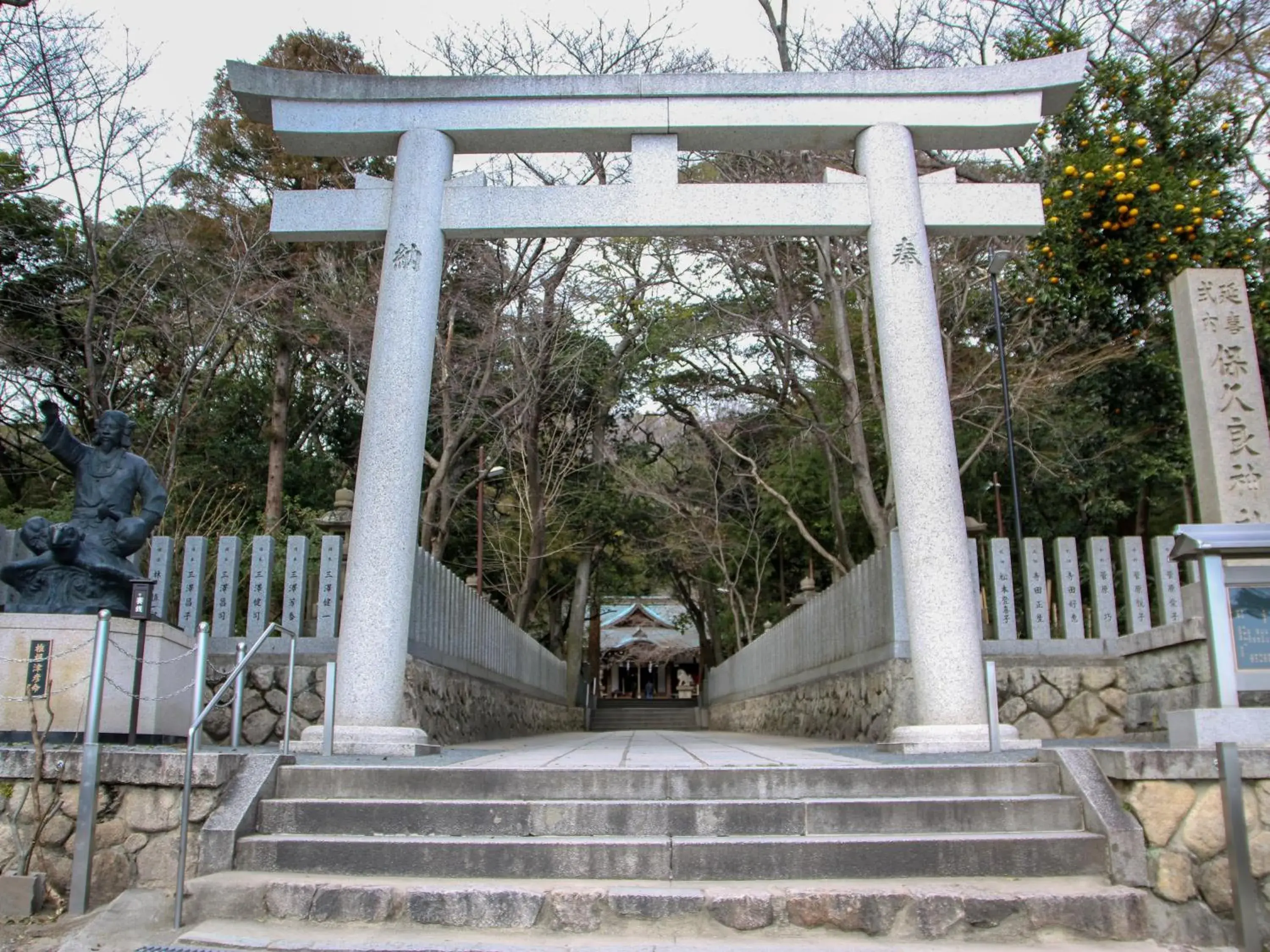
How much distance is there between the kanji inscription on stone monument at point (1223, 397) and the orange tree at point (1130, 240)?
440 cm

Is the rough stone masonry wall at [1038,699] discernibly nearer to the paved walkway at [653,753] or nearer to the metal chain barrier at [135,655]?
the paved walkway at [653,753]

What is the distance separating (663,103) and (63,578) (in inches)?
224

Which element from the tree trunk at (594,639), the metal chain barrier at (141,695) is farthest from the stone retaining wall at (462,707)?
the tree trunk at (594,639)

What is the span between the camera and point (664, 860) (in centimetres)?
423

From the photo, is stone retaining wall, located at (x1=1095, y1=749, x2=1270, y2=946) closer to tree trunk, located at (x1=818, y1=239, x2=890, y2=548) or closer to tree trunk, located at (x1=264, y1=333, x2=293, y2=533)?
tree trunk, located at (x1=818, y1=239, x2=890, y2=548)

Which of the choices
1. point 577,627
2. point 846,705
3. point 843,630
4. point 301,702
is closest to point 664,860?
point 301,702

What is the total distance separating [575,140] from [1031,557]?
583 centimetres

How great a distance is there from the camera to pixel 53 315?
16562mm

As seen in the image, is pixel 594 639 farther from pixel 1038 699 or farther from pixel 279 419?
pixel 1038 699

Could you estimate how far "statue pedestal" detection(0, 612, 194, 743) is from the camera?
19.1ft

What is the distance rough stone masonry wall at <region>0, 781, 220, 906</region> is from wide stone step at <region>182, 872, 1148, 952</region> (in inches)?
25.5

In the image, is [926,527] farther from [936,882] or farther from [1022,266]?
[1022,266]

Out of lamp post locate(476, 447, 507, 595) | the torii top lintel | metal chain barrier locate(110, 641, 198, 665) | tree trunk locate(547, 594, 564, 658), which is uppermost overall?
the torii top lintel

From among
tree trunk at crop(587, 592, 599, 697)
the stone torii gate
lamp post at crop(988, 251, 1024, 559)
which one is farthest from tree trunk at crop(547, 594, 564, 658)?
the stone torii gate
